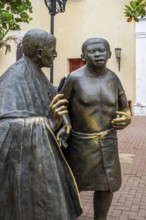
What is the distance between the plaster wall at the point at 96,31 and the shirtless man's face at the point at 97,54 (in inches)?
460

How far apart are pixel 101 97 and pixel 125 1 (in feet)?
40.2

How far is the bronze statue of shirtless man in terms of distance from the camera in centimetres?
238

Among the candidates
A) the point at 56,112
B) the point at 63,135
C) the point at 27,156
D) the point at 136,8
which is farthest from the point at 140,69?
the point at 27,156

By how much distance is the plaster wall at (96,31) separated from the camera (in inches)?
A: 544

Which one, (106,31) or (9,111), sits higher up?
(106,31)

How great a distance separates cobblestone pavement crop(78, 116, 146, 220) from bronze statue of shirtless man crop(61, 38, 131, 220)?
1.34 m

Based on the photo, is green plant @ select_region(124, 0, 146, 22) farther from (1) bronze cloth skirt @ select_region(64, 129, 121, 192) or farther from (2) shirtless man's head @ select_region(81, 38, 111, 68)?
(1) bronze cloth skirt @ select_region(64, 129, 121, 192)

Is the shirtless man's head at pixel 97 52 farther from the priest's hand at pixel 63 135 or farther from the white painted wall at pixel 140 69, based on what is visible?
the white painted wall at pixel 140 69

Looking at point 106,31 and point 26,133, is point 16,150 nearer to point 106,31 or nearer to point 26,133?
point 26,133

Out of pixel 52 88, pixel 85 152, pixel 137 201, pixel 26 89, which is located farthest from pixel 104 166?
pixel 137 201

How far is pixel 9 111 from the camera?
1895 millimetres

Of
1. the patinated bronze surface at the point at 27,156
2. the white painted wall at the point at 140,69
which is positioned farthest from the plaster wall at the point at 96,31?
the patinated bronze surface at the point at 27,156

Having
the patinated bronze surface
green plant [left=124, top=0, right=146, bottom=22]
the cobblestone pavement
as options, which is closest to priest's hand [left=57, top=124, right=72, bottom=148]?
the patinated bronze surface

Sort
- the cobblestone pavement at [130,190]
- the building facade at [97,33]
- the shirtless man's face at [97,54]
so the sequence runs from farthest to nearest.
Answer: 1. the building facade at [97,33]
2. the cobblestone pavement at [130,190]
3. the shirtless man's face at [97,54]
